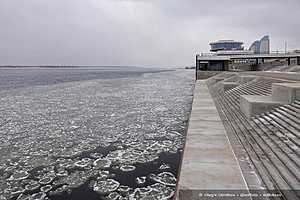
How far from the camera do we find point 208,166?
6160 mm

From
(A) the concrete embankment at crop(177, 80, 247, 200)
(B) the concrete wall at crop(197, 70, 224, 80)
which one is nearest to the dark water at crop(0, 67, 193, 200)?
(A) the concrete embankment at crop(177, 80, 247, 200)

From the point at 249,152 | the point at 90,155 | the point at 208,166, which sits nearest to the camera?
the point at 208,166

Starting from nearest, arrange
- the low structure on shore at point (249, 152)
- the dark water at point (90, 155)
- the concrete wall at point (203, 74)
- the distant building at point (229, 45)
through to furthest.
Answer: the low structure on shore at point (249, 152)
the dark water at point (90, 155)
the concrete wall at point (203, 74)
the distant building at point (229, 45)

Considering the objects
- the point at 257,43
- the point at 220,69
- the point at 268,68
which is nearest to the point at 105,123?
the point at 220,69

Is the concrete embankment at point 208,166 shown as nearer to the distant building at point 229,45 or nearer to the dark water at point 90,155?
the dark water at point 90,155

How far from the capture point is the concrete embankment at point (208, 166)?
514 centimetres

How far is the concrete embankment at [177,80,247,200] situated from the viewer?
5.14 m

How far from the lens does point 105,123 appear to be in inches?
552

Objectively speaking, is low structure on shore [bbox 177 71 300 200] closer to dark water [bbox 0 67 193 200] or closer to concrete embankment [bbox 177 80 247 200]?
concrete embankment [bbox 177 80 247 200]

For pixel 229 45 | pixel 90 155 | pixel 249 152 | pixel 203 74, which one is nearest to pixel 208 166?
pixel 249 152

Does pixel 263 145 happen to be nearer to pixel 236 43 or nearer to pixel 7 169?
pixel 7 169

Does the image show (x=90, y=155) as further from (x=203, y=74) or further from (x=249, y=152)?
(x=203, y=74)

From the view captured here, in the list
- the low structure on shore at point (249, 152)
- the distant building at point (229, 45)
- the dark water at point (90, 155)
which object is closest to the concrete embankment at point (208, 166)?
the low structure on shore at point (249, 152)

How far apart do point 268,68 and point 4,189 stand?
184 ft
